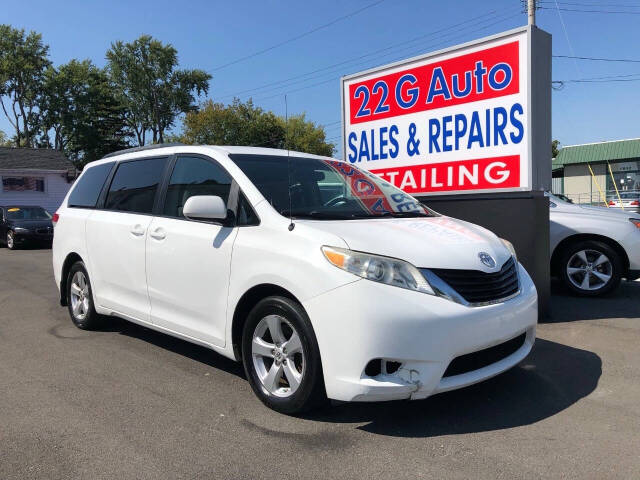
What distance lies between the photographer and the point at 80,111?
172ft

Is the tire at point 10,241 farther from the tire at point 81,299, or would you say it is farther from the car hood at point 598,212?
the car hood at point 598,212

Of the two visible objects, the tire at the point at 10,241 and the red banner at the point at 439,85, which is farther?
the tire at the point at 10,241

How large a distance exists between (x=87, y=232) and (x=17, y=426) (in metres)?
2.35

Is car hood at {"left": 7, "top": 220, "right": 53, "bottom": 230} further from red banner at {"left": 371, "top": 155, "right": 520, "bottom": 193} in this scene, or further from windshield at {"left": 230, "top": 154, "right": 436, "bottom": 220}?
windshield at {"left": 230, "top": 154, "right": 436, "bottom": 220}

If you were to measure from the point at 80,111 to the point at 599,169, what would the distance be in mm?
44935

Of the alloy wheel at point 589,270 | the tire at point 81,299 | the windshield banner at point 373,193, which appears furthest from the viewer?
the alloy wheel at point 589,270

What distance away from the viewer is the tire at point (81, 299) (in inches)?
215

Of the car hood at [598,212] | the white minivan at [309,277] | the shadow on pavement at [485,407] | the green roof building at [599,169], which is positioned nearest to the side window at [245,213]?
the white minivan at [309,277]

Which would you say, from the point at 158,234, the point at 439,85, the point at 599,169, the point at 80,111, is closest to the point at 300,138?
the point at 439,85

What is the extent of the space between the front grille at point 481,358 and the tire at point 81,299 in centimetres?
370

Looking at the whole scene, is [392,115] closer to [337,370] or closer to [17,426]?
[337,370]

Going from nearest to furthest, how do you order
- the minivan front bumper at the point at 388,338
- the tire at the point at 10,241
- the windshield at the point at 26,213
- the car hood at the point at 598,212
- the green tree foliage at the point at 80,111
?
the minivan front bumper at the point at 388,338 < the car hood at the point at 598,212 < the tire at the point at 10,241 < the windshield at the point at 26,213 < the green tree foliage at the point at 80,111

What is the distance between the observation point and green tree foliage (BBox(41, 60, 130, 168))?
51062mm

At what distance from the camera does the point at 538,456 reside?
2.90m
